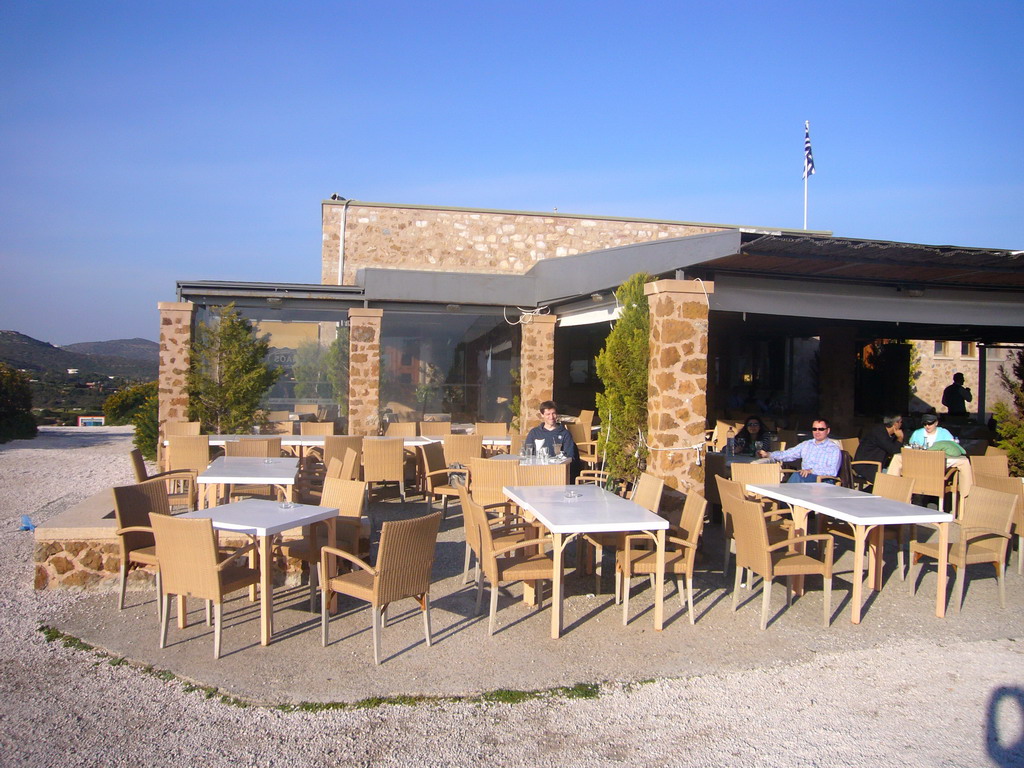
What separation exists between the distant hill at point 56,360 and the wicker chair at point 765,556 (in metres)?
40.0

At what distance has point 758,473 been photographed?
6641 millimetres

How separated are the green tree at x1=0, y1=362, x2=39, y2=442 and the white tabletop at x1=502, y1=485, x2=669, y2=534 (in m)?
16.7

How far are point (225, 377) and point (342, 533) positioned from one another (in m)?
6.88

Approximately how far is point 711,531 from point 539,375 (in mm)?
5319

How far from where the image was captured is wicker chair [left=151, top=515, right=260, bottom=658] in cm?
414

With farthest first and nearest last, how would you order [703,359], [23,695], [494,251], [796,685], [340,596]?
[494,251] < [703,359] < [340,596] < [796,685] < [23,695]

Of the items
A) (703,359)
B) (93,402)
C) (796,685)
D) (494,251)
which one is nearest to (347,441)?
(703,359)

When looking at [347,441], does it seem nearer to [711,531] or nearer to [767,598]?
[711,531]

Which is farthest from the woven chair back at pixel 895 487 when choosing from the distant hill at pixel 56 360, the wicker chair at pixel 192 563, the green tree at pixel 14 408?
the distant hill at pixel 56 360

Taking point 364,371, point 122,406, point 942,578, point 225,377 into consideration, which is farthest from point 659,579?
point 122,406

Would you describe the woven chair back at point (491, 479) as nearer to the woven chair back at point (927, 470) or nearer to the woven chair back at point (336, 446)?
the woven chair back at point (336, 446)

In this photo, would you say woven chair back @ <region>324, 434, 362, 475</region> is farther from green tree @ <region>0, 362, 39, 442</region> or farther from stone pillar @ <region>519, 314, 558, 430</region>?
green tree @ <region>0, 362, 39, 442</region>

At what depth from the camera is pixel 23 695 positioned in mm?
3812

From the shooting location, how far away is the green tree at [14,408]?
1805 cm
